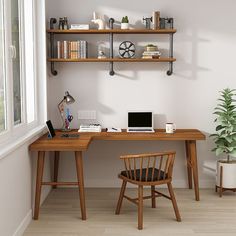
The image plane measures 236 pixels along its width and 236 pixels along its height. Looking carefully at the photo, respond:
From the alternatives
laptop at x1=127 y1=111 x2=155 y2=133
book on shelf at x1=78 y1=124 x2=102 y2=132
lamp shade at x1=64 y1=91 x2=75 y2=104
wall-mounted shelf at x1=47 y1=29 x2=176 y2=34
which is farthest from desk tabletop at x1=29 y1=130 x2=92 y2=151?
wall-mounted shelf at x1=47 y1=29 x2=176 y2=34

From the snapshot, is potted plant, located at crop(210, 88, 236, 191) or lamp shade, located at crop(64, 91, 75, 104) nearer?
potted plant, located at crop(210, 88, 236, 191)

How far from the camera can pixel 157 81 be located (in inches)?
200

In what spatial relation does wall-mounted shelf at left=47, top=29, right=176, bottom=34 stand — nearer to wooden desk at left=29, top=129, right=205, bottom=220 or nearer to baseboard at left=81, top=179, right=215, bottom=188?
wooden desk at left=29, top=129, right=205, bottom=220

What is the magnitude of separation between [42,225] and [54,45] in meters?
2.08

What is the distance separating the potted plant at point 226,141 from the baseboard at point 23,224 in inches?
79.2

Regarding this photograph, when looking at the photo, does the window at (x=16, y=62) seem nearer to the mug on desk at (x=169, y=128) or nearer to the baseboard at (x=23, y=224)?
the baseboard at (x=23, y=224)

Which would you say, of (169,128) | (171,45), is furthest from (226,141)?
(171,45)

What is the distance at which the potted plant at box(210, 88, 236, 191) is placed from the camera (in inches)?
185

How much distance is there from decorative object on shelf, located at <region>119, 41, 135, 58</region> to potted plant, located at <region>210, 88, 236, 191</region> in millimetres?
1069

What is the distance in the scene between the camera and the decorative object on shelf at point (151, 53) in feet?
15.9

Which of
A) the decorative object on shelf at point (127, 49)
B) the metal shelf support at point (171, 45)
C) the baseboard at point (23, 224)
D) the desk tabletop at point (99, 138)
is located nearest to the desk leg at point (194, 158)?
the desk tabletop at point (99, 138)

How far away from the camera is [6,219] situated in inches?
129

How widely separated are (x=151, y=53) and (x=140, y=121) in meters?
0.75

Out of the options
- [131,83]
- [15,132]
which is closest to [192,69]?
[131,83]
